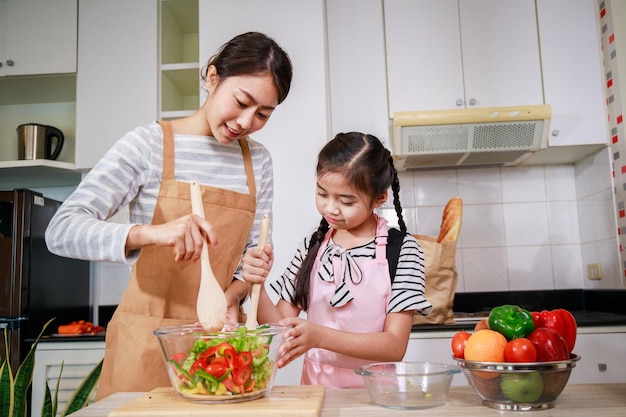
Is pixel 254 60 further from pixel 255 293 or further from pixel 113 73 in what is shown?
pixel 113 73

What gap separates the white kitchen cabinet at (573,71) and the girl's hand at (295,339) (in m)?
1.82

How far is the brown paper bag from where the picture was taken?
87.6 inches

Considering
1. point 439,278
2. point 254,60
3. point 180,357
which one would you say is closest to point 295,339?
point 180,357

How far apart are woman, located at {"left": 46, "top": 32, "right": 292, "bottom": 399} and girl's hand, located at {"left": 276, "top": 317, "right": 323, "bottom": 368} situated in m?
0.21

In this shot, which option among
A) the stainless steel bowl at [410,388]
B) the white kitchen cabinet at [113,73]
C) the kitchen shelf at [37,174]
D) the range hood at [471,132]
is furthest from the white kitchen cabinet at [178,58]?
the stainless steel bowl at [410,388]

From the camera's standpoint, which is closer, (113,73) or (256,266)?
(256,266)

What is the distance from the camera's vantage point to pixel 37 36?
261 cm

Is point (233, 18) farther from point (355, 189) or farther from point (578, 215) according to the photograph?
point (578, 215)

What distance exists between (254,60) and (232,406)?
678mm

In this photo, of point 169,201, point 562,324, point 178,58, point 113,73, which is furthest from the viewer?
point 178,58

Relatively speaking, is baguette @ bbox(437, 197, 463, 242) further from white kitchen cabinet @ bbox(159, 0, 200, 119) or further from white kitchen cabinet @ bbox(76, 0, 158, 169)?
white kitchen cabinet @ bbox(76, 0, 158, 169)

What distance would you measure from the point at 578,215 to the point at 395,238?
1.78 metres

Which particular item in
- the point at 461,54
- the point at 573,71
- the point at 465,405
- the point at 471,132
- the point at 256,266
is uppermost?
the point at 461,54

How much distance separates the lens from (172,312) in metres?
1.18
